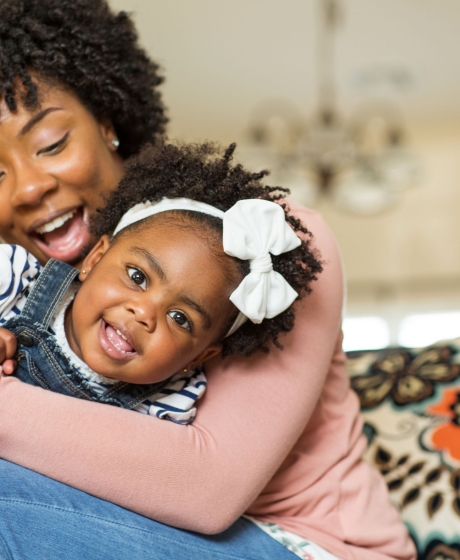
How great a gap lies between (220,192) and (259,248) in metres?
0.14

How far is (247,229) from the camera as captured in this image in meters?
1.09

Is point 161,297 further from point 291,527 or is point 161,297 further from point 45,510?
point 291,527

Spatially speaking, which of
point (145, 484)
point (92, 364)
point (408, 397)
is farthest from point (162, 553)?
point (408, 397)

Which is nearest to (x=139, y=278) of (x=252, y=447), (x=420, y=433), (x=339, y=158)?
(x=252, y=447)

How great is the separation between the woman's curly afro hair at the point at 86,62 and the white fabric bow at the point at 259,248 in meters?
0.54

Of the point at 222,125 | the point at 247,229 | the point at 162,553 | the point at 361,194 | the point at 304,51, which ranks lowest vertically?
the point at 162,553

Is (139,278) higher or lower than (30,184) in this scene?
lower

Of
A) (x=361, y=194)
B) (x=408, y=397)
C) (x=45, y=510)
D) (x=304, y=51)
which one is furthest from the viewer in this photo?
(x=304, y=51)

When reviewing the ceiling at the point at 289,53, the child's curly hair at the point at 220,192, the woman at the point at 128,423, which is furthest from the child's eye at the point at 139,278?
the ceiling at the point at 289,53

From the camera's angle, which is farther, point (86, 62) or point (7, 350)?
point (86, 62)

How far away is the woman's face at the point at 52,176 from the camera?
1.33 m

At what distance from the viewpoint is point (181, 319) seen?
1130 mm

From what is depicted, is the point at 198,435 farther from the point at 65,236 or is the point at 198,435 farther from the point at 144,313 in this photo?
the point at 65,236

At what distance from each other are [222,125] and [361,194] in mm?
2906
